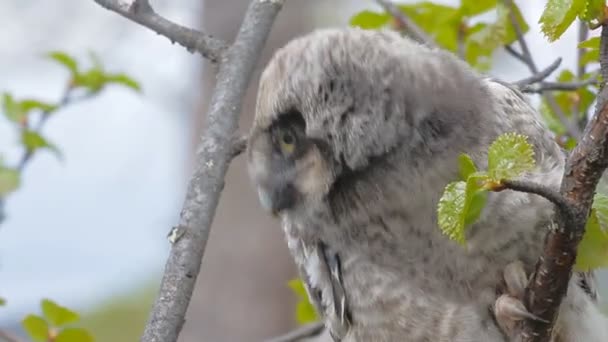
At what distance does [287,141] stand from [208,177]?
29cm

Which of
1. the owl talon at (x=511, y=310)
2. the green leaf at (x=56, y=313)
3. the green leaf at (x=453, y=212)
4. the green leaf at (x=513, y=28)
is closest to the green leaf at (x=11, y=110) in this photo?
the green leaf at (x=56, y=313)

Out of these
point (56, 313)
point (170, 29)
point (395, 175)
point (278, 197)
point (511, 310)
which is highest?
point (170, 29)

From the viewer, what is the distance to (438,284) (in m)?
2.25

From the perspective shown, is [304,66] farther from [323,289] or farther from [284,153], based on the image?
[323,289]

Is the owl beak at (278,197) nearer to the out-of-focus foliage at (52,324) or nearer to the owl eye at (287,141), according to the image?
the owl eye at (287,141)

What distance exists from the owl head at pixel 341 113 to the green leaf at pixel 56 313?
666mm

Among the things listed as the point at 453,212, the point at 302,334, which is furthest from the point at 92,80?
the point at 453,212

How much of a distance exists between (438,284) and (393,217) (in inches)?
8.1

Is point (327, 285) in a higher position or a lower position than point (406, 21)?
lower

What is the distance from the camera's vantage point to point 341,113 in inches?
78.8

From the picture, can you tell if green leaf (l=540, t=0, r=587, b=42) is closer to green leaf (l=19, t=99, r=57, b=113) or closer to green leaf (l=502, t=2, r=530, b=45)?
green leaf (l=502, t=2, r=530, b=45)

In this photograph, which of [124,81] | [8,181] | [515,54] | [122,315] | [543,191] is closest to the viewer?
[543,191]

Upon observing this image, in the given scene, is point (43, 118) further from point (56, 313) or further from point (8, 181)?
point (56, 313)

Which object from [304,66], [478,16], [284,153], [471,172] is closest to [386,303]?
[284,153]
